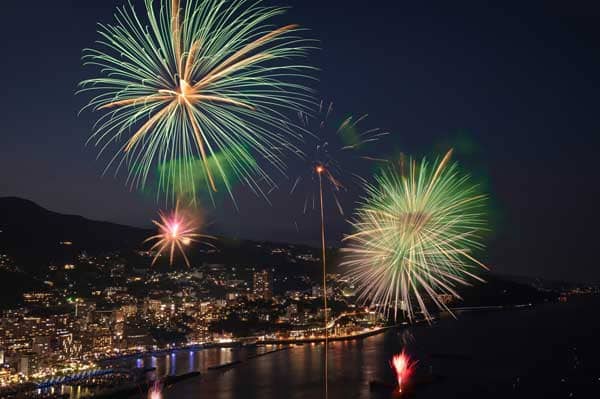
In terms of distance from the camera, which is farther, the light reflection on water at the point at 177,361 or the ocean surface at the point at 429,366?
the light reflection on water at the point at 177,361

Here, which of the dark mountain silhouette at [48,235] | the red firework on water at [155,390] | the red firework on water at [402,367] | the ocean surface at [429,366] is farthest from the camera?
the dark mountain silhouette at [48,235]

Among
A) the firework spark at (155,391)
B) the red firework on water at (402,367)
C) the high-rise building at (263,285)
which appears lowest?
the firework spark at (155,391)

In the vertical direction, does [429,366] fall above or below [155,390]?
→ above

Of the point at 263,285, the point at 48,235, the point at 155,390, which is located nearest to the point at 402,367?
the point at 155,390

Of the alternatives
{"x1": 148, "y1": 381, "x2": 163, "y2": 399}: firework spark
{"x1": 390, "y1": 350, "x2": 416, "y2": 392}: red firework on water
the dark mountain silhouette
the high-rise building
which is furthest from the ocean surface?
the dark mountain silhouette

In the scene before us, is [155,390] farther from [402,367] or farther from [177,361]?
[402,367]

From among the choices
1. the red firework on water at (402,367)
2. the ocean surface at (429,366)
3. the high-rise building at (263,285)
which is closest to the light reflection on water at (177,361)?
the ocean surface at (429,366)

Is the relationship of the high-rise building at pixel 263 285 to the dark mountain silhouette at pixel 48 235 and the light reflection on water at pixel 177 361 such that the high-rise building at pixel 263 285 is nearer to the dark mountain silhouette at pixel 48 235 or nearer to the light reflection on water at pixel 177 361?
the dark mountain silhouette at pixel 48 235
